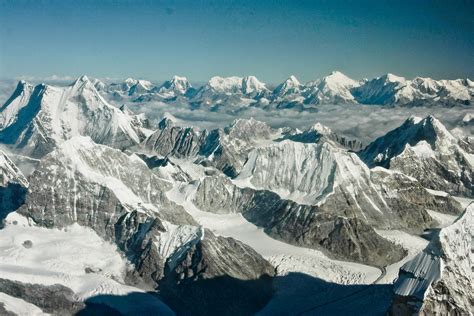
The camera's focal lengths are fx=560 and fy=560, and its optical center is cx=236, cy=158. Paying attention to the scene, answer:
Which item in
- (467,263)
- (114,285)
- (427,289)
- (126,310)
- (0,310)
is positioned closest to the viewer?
(427,289)

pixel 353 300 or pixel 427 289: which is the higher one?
pixel 427 289

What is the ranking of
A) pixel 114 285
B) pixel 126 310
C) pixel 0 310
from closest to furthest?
pixel 0 310
pixel 126 310
pixel 114 285

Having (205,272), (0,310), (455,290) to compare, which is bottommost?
(0,310)

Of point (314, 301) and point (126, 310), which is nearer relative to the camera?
point (126, 310)

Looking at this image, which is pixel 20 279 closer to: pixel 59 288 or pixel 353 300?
pixel 59 288

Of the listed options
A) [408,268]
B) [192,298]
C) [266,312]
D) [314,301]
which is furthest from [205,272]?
[408,268]

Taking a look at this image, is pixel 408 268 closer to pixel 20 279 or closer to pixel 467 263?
pixel 467 263

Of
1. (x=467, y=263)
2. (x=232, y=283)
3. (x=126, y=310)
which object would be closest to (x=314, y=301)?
(x=232, y=283)
